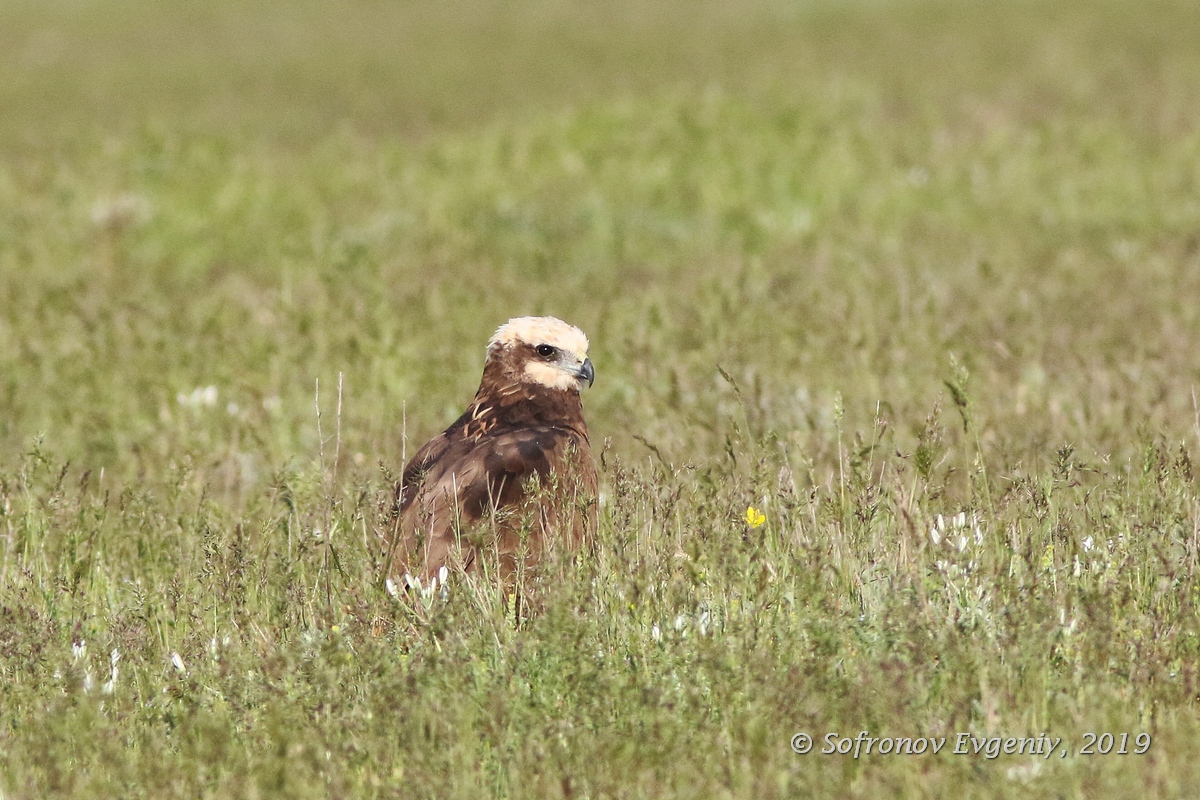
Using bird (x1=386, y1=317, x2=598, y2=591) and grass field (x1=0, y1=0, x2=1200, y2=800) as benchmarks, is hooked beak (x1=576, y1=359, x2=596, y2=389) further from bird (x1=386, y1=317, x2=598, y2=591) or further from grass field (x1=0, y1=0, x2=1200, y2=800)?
grass field (x1=0, y1=0, x2=1200, y2=800)

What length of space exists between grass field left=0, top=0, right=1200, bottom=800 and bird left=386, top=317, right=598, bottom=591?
177mm

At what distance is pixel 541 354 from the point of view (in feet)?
19.9

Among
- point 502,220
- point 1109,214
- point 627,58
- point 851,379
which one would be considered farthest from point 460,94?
point 851,379

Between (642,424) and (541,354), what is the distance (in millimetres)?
1452

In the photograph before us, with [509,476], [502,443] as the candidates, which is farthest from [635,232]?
[509,476]

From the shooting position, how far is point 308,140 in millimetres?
19125

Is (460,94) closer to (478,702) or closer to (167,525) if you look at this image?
(167,525)

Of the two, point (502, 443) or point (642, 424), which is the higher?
point (642, 424)

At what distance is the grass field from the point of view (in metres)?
3.76

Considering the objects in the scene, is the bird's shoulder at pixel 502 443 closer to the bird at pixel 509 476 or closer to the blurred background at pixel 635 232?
the bird at pixel 509 476

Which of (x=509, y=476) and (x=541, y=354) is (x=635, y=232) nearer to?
(x=541, y=354)

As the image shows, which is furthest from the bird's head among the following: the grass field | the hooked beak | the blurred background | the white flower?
the white flower

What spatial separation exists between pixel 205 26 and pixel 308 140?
57.6ft

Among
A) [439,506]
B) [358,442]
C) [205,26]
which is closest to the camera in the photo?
[439,506]
